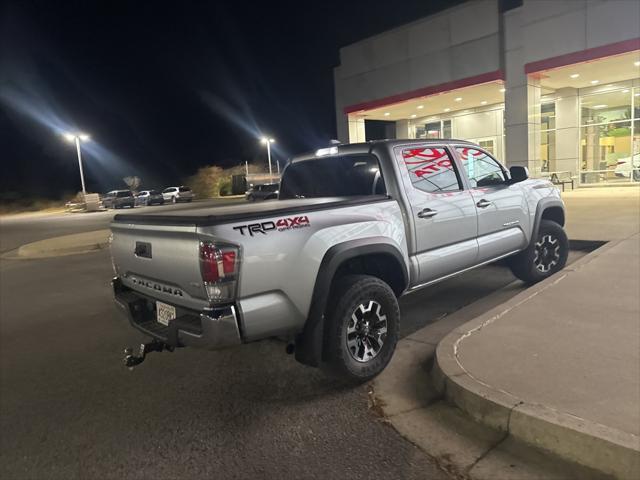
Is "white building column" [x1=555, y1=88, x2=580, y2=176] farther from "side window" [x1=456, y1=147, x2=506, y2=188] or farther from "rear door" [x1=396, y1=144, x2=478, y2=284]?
"rear door" [x1=396, y1=144, x2=478, y2=284]

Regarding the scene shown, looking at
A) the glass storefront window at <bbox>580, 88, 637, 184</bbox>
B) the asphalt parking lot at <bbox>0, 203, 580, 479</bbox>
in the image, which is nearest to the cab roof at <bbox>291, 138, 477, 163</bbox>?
the asphalt parking lot at <bbox>0, 203, 580, 479</bbox>

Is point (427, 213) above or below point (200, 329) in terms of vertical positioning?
above

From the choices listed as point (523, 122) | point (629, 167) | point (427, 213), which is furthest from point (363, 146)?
point (629, 167)

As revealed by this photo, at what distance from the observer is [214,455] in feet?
9.86

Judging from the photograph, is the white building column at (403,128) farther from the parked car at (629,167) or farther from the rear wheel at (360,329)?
the rear wheel at (360,329)

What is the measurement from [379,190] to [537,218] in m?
2.75

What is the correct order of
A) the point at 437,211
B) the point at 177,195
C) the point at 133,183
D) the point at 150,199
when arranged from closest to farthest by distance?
the point at 437,211 → the point at 150,199 → the point at 177,195 → the point at 133,183

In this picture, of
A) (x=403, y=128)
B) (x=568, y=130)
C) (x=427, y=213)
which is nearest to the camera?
(x=427, y=213)

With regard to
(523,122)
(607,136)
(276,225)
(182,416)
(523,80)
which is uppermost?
(523,80)

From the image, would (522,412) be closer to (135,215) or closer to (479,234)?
(479,234)

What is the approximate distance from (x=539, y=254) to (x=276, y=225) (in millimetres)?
4477

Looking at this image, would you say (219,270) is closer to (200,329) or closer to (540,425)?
(200,329)

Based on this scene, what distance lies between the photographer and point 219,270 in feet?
9.83

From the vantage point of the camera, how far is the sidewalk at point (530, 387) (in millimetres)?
2701
